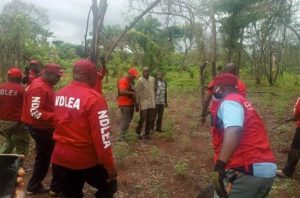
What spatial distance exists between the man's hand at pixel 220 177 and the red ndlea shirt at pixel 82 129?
970mm

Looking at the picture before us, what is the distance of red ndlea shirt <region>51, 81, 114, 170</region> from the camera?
3.61 metres

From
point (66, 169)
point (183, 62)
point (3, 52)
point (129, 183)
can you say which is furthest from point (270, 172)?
point (183, 62)

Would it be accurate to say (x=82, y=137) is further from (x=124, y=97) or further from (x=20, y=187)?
(x=124, y=97)

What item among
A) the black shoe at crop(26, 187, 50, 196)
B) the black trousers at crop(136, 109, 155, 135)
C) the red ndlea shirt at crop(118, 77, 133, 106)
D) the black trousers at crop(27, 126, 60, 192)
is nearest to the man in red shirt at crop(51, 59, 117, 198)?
the black trousers at crop(27, 126, 60, 192)

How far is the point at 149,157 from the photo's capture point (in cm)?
751

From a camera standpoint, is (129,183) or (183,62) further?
(183,62)

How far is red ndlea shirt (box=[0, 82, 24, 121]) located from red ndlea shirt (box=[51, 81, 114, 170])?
255 cm

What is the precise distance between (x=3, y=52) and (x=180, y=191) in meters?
10.1

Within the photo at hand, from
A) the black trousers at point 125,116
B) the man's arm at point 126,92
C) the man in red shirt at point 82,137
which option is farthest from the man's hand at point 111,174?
the black trousers at point 125,116

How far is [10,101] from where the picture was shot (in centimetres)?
612

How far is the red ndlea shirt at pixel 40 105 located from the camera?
5094 mm

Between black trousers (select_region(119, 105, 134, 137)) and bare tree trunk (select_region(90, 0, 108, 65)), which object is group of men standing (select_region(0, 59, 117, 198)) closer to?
bare tree trunk (select_region(90, 0, 108, 65))

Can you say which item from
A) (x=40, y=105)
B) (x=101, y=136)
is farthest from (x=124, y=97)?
(x=101, y=136)

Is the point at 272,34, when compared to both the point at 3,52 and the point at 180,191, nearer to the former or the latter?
the point at 3,52
